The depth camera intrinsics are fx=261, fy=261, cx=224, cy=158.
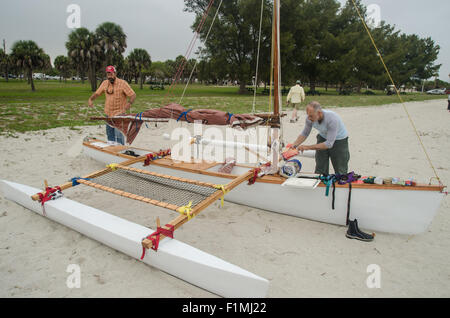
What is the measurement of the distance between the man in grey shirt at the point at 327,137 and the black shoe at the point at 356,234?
78 centimetres

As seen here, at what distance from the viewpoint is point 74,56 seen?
25.0 m

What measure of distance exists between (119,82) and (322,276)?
4.84m

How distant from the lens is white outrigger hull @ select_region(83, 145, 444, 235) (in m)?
2.80

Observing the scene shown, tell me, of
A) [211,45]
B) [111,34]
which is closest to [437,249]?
[211,45]

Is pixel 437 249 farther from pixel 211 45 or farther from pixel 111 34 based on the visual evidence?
pixel 111 34

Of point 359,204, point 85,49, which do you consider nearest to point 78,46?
point 85,49

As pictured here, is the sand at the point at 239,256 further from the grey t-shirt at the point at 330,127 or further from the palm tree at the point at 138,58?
the palm tree at the point at 138,58

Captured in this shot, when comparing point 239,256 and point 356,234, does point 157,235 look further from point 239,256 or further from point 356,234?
point 356,234

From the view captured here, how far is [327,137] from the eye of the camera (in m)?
3.30

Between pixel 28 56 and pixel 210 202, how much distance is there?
30807 mm

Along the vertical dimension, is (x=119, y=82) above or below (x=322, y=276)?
above

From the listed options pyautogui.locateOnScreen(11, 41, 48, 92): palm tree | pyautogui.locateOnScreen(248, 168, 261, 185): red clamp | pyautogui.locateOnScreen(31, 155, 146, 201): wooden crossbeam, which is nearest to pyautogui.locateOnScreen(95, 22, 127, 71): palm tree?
pyautogui.locateOnScreen(11, 41, 48, 92): palm tree
